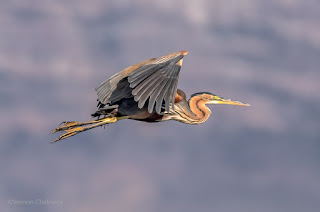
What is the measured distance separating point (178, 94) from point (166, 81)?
7.18ft

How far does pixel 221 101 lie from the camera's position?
60.6 feet

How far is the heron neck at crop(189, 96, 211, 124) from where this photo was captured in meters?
17.8

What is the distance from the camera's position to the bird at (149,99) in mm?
15180

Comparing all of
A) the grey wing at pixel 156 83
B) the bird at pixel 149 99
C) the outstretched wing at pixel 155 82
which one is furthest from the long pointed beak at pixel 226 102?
the grey wing at pixel 156 83

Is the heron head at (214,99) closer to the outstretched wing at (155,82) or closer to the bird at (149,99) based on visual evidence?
the bird at (149,99)

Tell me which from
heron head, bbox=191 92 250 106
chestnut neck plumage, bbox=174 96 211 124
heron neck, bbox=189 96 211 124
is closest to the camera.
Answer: chestnut neck plumage, bbox=174 96 211 124

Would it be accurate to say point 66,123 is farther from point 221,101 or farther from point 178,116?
point 221,101

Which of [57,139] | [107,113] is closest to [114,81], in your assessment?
[107,113]

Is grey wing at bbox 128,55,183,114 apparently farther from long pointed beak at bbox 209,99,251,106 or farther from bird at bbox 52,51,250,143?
long pointed beak at bbox 209,99,251,106

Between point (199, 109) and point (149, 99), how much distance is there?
3031 mm

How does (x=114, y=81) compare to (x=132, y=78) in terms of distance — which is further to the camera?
(x=114, y=81)

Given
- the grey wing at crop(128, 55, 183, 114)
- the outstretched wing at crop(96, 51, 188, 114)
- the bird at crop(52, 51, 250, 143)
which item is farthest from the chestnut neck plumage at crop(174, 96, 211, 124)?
the grey wing at crop(128, 55, 183, 114)

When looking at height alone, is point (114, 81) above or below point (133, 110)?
above

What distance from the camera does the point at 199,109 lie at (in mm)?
17875
